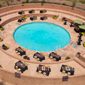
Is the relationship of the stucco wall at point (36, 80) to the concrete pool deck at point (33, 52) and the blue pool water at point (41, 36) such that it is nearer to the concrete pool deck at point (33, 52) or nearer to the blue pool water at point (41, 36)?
the concrete pool deck at point (33, 52)

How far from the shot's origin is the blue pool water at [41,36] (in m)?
25.6

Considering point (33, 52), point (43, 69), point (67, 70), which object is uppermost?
point (43, 69)

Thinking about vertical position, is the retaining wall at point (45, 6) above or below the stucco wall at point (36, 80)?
above

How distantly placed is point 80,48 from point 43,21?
Answer: 53.7 feet

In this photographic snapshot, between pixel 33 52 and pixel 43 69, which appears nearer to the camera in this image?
pixel 43 69

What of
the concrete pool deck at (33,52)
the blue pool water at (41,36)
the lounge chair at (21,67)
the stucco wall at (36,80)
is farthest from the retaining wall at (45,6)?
the stucco wall at (36,80)

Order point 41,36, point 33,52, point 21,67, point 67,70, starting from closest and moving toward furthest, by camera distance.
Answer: point 67,70
point 21,67
point 33,52
point 41,36

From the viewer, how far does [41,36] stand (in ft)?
96.5

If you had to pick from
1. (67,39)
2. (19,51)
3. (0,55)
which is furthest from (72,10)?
(0,55)

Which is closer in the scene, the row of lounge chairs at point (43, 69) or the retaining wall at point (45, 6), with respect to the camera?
the row of lounge chairs at point (43, 69)

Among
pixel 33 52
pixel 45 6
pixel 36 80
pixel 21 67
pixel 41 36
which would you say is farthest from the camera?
pixel 45 6

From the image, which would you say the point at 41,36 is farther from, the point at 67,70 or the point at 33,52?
the point at 67,70

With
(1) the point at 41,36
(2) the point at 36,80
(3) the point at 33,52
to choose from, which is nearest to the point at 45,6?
(1) the point at 41,36

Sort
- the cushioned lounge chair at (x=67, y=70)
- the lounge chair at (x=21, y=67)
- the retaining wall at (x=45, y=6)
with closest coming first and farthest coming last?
the cushioned lounge chair at (x=67, y=70)
the lounge chair at (x=21, y=67)
the retaining wall at (x=45, y=6)
